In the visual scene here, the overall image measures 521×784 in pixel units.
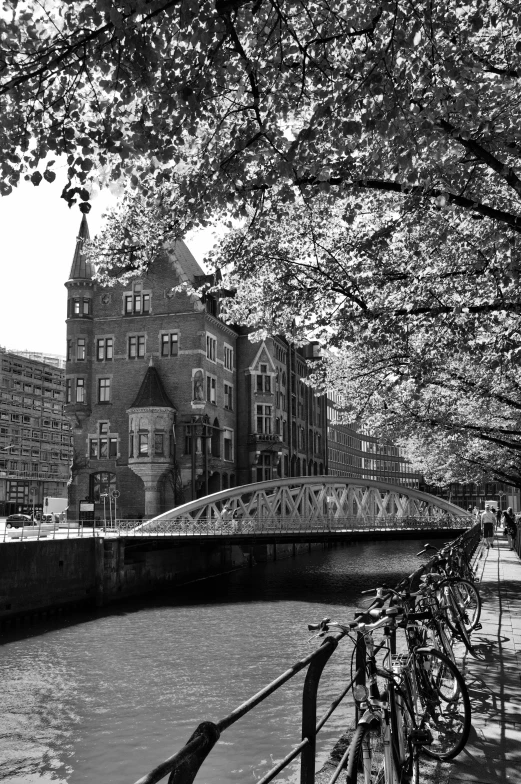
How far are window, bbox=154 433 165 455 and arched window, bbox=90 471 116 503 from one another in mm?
4001

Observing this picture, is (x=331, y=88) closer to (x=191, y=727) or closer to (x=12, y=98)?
(x=12, y=98)

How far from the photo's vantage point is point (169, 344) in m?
51.8

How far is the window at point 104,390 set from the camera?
52.5 m

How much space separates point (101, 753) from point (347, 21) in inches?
448

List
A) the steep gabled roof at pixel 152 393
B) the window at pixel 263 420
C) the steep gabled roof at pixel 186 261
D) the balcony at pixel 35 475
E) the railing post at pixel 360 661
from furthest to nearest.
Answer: the balcony at pixel 35 475, the window at pixel 263 420, the steep gabled roof at pixel 186 261, the steep gabled roof at pixel 152 393, the railing post at pixel 360 661

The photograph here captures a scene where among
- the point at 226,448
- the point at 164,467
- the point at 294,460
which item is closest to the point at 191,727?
the point at 164,467

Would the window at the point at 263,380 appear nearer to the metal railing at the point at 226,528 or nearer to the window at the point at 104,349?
the window at the point at 104,349

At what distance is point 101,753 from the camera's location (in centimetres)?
1297

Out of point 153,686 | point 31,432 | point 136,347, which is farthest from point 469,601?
point 31,432

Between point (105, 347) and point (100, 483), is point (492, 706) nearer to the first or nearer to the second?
point (100, 483)

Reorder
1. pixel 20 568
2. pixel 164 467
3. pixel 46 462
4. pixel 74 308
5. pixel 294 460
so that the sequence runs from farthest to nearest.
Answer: pixel 46 462, pixel 294 460, pixel 74 308, pixel 164 467, pixel 20 568

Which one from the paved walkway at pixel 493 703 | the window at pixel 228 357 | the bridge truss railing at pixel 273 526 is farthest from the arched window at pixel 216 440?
the paved walkway at pixel 493 703

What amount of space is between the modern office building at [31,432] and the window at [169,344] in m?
52.2

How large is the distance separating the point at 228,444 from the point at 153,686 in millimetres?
38288
